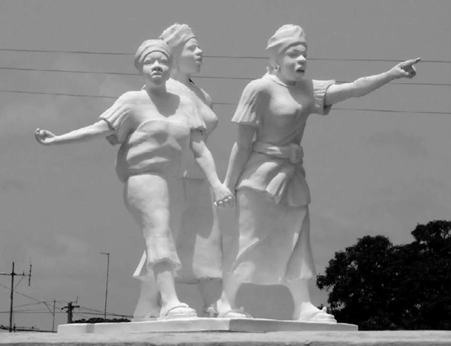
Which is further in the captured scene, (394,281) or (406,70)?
(394,281)

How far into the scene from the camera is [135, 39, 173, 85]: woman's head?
50.2 feet

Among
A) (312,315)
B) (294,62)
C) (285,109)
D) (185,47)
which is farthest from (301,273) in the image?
(185,47)

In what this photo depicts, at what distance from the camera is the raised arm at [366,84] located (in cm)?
1537

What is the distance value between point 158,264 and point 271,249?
1289mm

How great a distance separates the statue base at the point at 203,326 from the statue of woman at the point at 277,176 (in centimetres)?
49

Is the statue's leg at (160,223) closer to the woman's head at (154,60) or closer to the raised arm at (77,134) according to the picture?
the raised arm at (77,134)

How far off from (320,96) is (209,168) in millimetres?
1497

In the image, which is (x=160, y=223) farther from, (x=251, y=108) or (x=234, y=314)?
(x=251, y=108)

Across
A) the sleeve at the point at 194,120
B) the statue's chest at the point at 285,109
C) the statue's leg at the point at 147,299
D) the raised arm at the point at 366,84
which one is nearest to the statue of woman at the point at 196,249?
the statue's leg at the point at 147,299

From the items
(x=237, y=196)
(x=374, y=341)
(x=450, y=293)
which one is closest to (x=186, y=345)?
(x=374, y=341)

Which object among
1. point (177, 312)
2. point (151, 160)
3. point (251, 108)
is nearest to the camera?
point (177, 312)

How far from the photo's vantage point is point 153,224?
15.0 meters

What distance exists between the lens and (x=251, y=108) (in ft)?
50.4

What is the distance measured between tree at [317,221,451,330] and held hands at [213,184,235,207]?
64.9 ft
